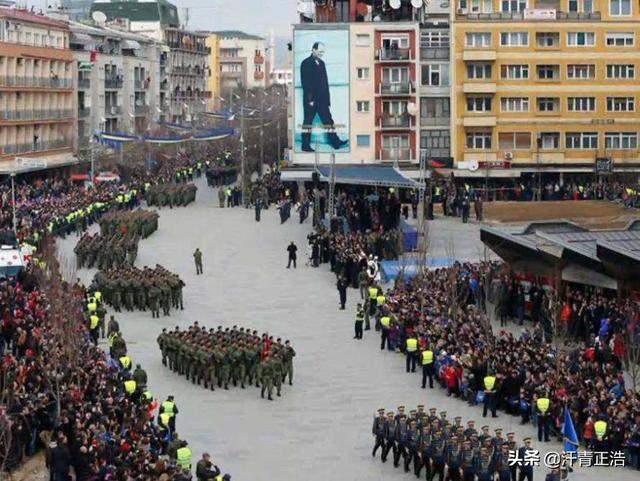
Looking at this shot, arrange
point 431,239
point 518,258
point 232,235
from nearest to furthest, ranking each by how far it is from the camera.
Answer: point 518,258, point 431,239, point 232,235

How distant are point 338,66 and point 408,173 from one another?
247 inches

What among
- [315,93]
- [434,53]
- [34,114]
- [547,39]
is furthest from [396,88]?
[34,114]

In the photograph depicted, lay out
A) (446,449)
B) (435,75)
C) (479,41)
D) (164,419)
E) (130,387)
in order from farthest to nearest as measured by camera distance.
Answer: (435,75) < (479,41) < (130,387) < (164,419) < (446,449)

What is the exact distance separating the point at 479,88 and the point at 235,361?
4584cm

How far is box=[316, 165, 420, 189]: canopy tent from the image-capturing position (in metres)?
61.2

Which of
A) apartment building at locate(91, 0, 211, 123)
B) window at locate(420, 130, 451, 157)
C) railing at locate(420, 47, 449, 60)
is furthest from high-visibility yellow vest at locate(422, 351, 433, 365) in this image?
apartment building at locate(91, 0, 211, 123)

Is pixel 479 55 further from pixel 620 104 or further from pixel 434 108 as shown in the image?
pixel 620 104

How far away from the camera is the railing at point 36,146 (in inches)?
3482

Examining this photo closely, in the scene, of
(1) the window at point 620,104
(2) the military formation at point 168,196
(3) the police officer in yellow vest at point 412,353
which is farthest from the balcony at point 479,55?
(3) the police officer in yellow vest at point 412,353

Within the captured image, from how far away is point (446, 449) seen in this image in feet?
88.9

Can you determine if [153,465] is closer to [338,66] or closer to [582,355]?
[582,355]

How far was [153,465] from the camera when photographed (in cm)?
2548

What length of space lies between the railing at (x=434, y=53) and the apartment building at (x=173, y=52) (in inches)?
2451

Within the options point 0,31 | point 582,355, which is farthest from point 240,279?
point 0,31
